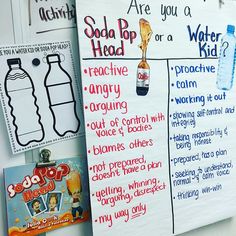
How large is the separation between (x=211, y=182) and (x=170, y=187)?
206mm

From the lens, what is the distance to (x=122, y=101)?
3.44 ft

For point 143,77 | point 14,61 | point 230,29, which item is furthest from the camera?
point 230,29

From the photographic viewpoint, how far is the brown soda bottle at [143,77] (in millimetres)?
1076

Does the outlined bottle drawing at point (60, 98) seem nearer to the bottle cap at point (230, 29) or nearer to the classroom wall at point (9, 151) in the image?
the classroom wall at point (9, 151)

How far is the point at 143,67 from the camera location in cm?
108

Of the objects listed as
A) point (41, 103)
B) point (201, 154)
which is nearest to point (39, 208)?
point (41, 103)

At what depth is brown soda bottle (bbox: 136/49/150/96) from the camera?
108 centimetres

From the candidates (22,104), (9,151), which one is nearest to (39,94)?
(22,104)

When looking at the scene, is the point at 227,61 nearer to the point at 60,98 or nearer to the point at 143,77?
the point at 143,77

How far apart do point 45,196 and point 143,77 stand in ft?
1.50

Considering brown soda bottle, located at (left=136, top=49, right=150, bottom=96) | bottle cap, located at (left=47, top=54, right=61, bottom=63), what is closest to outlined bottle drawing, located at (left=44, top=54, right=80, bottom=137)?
bottle cap, located at (left=47, top=54, right=61, bottom=63)

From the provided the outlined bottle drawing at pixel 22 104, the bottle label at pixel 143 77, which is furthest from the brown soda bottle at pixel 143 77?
the outlined bottle drawing at pixel 22 104

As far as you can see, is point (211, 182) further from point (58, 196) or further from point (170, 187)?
point (58, 196)

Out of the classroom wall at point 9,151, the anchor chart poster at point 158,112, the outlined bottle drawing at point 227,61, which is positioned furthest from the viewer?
the outlined bottle drawing at point 227,61
